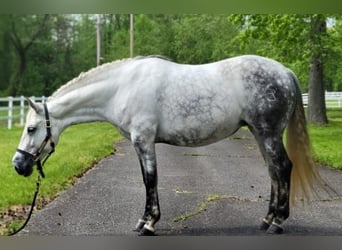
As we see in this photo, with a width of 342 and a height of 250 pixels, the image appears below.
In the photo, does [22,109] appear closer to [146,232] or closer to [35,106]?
[35,106]

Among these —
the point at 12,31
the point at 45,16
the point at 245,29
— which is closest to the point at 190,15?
the point at 245,29

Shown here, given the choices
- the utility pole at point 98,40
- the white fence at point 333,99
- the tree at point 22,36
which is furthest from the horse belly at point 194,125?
the tree at point 22,36

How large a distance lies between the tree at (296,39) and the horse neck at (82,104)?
4.21 feet

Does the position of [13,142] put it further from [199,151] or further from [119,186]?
[199,151]

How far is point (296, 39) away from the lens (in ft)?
14.1

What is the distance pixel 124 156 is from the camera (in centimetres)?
400

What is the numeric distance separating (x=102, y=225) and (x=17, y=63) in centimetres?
142

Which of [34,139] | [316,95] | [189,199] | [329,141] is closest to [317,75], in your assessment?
[316,95]

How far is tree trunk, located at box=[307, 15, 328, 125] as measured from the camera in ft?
13.1

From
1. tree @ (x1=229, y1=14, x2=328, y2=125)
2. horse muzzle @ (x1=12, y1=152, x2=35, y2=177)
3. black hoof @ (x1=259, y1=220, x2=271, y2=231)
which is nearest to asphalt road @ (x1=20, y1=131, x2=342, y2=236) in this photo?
black hoof @ (x1=259, y1=220, x2=271, y2=231)

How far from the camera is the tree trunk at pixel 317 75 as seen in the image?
400 cm

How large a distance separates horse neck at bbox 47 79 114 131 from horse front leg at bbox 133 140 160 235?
0.35 m

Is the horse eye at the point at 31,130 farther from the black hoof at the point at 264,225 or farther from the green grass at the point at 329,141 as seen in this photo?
the green grass at the point at 329,141

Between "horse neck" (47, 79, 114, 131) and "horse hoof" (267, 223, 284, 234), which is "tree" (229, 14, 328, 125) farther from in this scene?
"horse neck" (47, 79, 114, 131)
